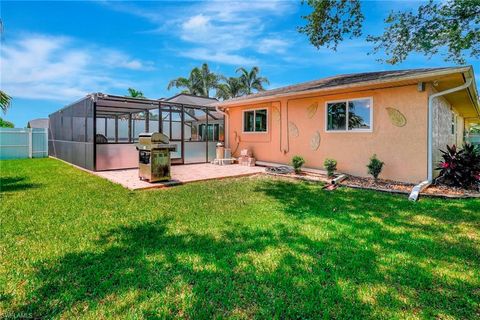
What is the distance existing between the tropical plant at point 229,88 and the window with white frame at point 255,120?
19658 millimetres

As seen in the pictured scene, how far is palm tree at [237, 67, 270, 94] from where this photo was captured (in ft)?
102

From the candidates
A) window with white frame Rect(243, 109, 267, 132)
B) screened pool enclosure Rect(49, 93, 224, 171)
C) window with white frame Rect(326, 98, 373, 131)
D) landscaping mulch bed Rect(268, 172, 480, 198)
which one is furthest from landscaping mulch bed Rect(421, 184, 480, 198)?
screened pool enclosure Rect(49, 93, 224, 171)

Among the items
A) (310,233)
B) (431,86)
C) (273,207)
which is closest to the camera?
(310,233)

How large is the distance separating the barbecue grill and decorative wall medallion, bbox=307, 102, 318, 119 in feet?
17.1

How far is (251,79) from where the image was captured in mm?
31406

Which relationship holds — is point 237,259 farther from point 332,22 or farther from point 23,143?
point 23,143

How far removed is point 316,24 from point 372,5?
2.02m

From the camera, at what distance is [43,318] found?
1886 mm

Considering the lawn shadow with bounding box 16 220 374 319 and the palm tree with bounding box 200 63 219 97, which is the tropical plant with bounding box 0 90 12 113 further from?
the palm tree with bounding box 200 63 219 97

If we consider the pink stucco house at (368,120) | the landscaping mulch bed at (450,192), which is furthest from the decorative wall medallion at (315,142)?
the landscaping mulch bed at (450,192)

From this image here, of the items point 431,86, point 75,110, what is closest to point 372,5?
point 431,86

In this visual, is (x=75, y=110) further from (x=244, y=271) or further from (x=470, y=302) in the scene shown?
(x=470, y=302)

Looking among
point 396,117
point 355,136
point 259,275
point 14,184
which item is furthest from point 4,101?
point 396,117

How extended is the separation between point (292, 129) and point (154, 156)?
553 cm
